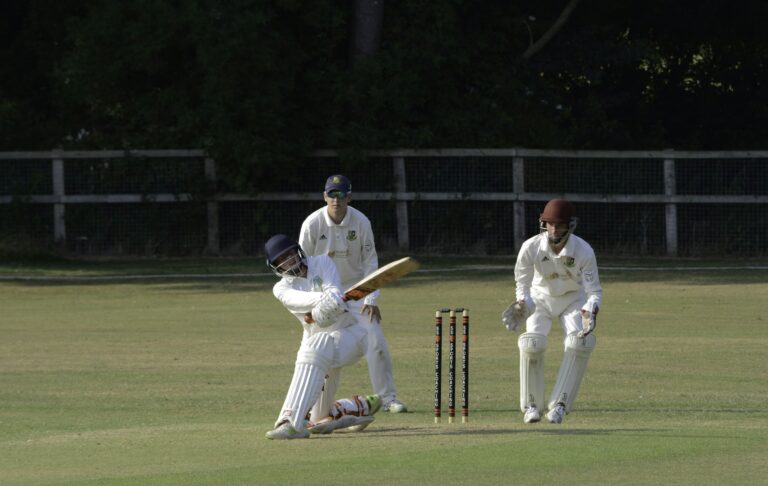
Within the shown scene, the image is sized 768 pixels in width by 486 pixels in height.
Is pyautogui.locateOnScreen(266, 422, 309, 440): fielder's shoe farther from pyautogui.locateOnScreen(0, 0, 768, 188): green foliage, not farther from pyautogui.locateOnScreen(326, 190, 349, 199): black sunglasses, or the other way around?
pyautogui.locateOnScreen(0, 0, 768, 188): green foliage

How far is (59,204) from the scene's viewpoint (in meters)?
27.2

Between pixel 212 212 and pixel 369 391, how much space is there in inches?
574

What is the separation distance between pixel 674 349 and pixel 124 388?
5.91 meters

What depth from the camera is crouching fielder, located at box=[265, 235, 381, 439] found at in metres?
9.75

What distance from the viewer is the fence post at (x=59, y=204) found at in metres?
27.1

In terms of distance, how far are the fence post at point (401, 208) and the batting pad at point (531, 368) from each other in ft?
52.4

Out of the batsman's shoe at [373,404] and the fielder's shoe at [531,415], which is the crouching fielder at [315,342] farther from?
the fielder's shoe at [531,415]

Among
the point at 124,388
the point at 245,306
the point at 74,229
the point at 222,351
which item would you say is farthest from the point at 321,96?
the point at 124,388

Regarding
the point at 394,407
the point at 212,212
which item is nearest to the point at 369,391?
the point at 394,407

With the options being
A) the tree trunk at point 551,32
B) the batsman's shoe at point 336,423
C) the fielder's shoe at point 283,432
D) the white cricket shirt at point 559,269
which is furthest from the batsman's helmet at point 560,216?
the tree trunk at point 551,32

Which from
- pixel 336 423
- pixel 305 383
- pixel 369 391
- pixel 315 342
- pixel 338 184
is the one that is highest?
pixel 338 184

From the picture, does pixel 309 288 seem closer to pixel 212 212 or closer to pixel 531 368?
pixel 531 368

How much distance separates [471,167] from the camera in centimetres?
2684

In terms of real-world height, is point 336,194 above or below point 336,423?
above
